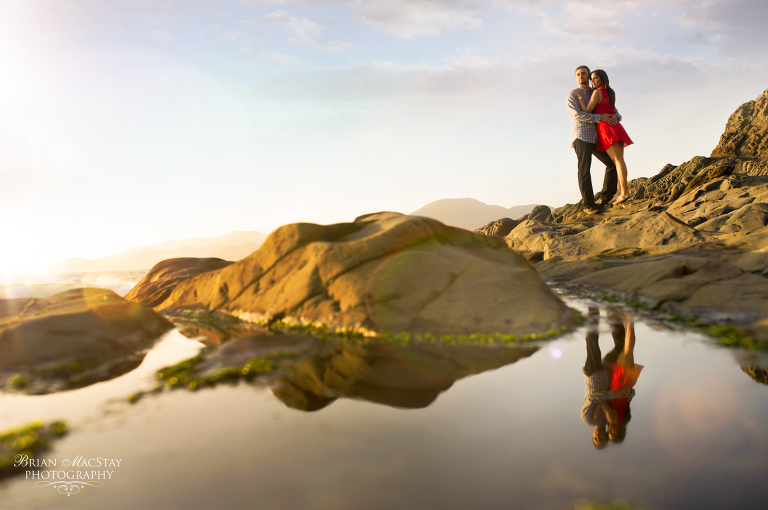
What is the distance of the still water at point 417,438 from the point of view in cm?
213

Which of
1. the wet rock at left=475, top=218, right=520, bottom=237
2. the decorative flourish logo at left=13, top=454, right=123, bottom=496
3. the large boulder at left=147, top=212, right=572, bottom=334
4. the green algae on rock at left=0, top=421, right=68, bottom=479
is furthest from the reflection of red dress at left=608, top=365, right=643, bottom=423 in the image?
the wet rock at left=475, top=218, right=520, bottom=237

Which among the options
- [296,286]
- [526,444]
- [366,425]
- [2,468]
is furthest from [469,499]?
[296,286]

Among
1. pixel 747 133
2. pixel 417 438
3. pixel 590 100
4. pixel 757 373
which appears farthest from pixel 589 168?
pixel 747 133

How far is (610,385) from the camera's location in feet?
11.1

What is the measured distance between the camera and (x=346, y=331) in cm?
515

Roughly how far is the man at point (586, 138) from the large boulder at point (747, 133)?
1558cm

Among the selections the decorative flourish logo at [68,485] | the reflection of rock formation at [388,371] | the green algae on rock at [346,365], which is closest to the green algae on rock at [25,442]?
the decorative flourish logo at [68,485]

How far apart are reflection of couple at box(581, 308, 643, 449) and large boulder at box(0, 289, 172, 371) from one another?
4421 millimetres

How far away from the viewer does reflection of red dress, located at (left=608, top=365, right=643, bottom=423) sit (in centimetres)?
295

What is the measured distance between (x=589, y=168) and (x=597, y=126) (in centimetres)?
96

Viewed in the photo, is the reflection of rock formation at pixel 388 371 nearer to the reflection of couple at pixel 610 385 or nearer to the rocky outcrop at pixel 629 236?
the reflection of couple at pixel 610 385

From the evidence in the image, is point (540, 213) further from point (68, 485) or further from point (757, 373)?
point (68, 485)

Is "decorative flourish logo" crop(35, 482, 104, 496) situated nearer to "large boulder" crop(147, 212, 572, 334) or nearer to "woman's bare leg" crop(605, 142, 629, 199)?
"large boulder" crop(147, 212, 572, 334)

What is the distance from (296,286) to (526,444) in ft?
13.2
